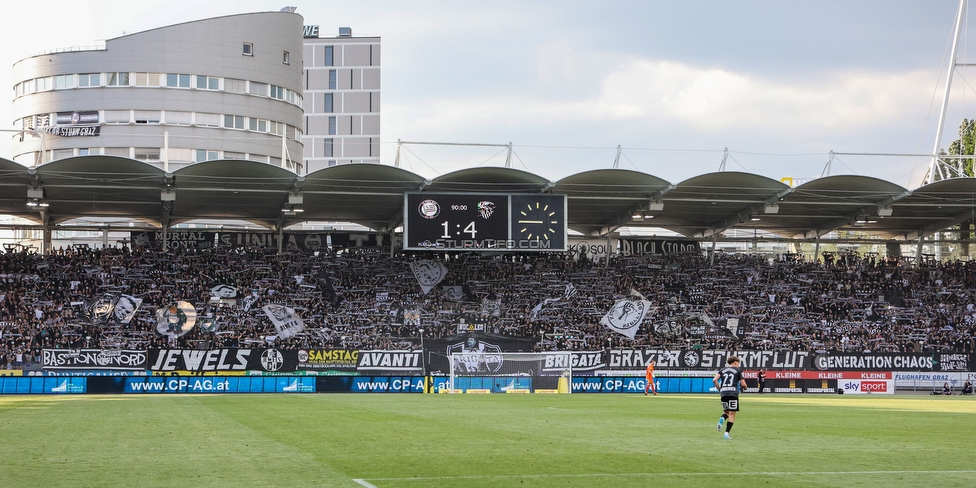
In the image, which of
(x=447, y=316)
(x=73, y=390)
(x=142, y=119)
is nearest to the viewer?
(x=73, y=390)

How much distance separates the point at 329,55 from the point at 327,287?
223ft

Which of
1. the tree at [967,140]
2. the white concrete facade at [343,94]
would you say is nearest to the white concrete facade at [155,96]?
the white concrete facade at [343,94]

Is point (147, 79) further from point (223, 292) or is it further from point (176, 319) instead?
point (176, 319)

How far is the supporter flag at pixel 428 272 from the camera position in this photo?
55812 mm

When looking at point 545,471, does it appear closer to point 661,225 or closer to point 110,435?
point 110,435

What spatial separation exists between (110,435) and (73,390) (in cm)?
2562

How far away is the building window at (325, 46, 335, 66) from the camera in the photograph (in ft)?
382

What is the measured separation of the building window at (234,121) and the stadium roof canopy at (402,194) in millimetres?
19587

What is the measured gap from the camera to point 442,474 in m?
12.6

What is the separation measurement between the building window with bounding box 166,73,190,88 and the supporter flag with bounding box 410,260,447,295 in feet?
105

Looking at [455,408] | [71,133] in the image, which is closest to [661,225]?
[455,408]

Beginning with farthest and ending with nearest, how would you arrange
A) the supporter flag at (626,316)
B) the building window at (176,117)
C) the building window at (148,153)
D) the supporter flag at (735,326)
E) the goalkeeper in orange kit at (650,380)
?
the building window at (176,117) < the building window at (148,153) < the supporter flag at (626,316) < the supporter flag at (735,326) < the goalkeeper in orange kit at (650,380)

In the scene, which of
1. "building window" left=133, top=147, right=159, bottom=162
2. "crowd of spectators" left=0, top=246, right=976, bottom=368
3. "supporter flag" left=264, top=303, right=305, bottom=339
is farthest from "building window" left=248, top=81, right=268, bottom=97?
"supporter flag" left=264, top=303, right=305, bottom=339

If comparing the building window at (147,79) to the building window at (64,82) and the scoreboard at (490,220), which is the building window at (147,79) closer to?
the building window at (64,82)
